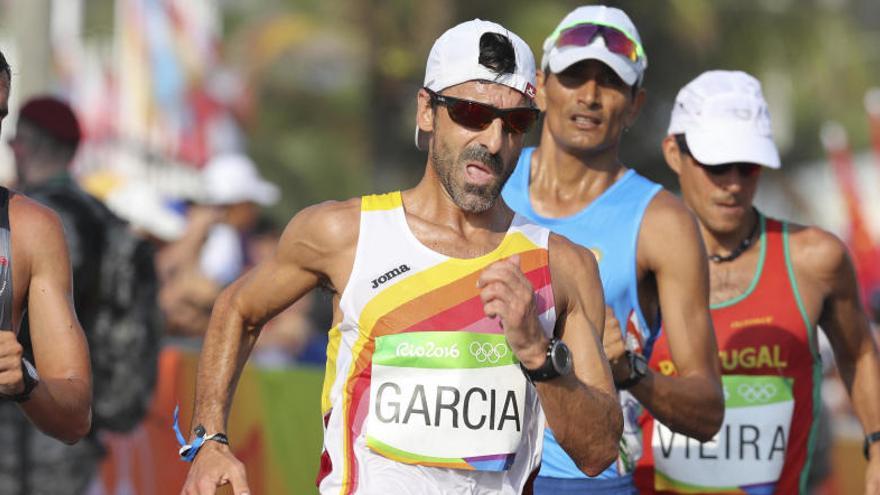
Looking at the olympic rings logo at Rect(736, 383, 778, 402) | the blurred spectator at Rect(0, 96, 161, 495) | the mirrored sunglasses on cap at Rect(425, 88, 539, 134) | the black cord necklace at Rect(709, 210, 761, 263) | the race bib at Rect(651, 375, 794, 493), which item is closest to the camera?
the mirrored sunglasses on cap at Rect(425, 88, 539, 134)

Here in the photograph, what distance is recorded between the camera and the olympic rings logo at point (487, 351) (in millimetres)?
4785

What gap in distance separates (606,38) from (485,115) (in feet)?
5.70

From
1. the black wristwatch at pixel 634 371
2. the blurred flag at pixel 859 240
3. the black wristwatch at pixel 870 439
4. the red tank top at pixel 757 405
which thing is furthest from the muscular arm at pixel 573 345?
the blurred flag at pixel 859 240

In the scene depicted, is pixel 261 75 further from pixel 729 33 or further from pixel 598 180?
pixel 598 180

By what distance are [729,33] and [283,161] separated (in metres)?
9.36

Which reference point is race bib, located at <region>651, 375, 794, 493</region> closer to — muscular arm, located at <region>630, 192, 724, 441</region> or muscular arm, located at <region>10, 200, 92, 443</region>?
muscular arm, located at <region>630, 192, 724, 441</region>

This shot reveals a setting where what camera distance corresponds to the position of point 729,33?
85.3 ft

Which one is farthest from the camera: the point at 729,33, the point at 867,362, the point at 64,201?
the point at 729,33

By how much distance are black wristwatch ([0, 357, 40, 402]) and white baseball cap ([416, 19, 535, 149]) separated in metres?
1.44

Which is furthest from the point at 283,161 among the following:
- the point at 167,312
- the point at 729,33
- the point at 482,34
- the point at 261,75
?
the point at 482,34

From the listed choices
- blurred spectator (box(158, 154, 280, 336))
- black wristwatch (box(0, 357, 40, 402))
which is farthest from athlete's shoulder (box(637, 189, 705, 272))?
blurred spectator (box(158, 154, 280, 336))

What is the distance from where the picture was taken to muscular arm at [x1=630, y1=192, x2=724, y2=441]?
596cm

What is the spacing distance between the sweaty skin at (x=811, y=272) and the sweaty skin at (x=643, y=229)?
632mm

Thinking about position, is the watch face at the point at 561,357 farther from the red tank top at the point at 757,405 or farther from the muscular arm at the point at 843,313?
the muscular arm at the point at 843,313
